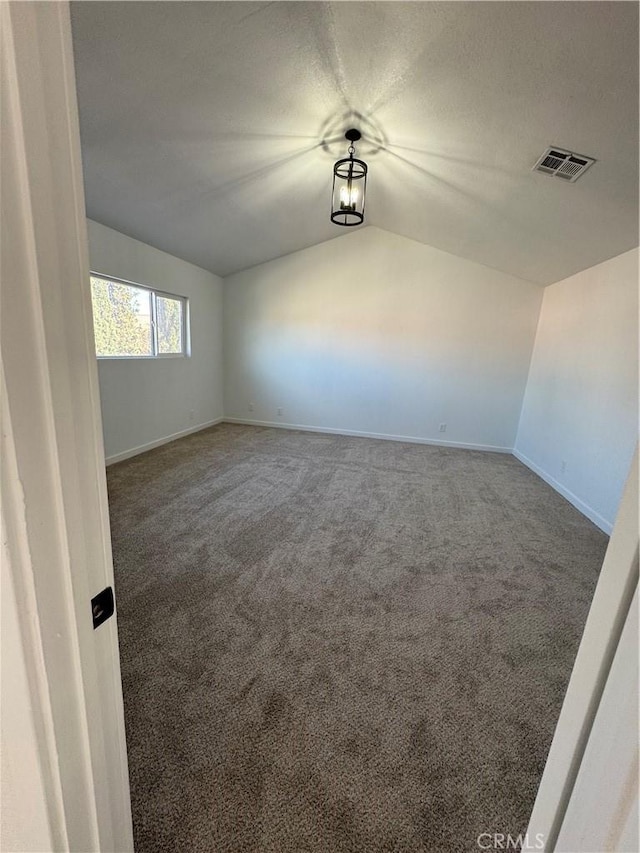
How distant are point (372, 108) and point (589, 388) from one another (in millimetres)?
2976

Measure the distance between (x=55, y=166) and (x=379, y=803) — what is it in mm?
1689

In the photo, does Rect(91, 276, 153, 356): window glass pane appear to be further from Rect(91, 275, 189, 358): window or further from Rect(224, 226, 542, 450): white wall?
Rect(224, 226, 542, 450): white wall

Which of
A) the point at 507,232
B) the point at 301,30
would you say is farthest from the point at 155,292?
the point at 507,232

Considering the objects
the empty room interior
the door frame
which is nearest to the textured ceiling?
the empty room interior

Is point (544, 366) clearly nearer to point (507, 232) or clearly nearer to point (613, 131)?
point (507, 232)

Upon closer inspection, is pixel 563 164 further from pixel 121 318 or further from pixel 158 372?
pixel 158 372

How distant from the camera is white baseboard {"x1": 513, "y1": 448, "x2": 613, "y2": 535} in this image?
2941 mm


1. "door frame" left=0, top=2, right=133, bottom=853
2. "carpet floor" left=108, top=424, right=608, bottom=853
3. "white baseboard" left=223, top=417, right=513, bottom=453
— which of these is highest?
"door frame" left=0, top=2, right=133, bottom=853

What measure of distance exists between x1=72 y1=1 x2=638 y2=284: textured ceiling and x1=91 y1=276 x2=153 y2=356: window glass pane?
0.67 meters

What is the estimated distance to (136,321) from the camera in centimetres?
401

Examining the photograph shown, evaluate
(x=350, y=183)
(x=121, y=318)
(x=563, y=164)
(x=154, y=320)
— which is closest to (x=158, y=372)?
(x=154, y=320)

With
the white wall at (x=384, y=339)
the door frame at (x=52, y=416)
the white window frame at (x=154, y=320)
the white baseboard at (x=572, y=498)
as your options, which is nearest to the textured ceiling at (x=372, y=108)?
the white window frame at (x=154, y=320)

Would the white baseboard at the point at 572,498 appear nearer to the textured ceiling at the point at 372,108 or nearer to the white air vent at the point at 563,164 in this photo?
the textured ceiling at the point at 372,108

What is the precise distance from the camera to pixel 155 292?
13.9 ft
